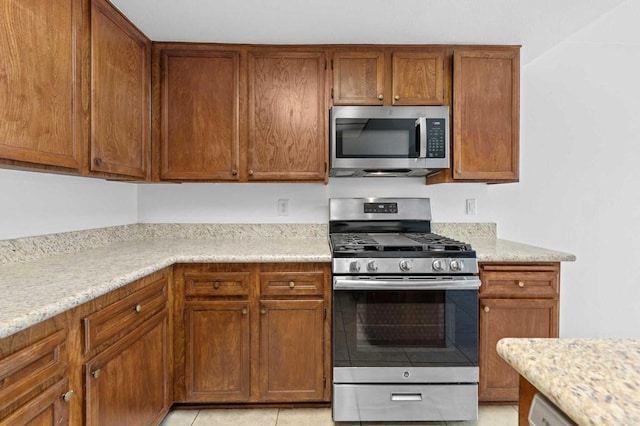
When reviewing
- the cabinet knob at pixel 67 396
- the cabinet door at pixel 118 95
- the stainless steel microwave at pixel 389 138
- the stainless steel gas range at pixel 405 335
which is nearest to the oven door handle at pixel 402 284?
the stainless steel gas range at pixel 405 335

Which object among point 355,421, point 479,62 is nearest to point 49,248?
point 355,421

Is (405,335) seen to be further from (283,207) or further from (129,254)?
(129,254)

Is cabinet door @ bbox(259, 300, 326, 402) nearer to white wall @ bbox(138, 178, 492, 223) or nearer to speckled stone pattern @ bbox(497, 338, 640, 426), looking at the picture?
white wall @ bbox(138, 178, 492, 223)

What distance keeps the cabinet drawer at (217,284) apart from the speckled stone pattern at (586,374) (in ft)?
4.83

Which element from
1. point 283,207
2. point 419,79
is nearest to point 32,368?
point 283,207

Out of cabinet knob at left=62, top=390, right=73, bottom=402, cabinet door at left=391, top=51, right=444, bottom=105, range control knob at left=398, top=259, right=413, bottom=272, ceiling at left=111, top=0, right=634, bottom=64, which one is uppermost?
ceiling at left=111, top=0, right=634, bottom=64

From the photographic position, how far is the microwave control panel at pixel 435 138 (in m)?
2.27

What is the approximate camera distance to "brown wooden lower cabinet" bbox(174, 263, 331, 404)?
2018 millimetres

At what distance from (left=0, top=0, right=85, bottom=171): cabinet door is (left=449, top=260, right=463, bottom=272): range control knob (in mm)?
1918

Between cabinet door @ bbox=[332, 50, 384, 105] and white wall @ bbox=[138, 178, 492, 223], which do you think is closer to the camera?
cabinet door @ bbox=[332, 50, 384, 105]

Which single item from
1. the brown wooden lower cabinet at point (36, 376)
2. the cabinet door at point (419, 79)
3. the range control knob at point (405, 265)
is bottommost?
the brown wooden lower cabinet at point (36, 376)

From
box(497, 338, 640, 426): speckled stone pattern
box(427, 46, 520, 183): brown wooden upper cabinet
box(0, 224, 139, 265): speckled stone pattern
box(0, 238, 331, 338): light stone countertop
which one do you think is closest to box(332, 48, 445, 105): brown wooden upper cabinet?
box(427, 46, 520, 183): brown wooden upper cabinet

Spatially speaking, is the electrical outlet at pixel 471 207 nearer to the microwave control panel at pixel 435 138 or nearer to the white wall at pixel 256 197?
the white wall at pixel 256 197

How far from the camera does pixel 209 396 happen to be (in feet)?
6.68
